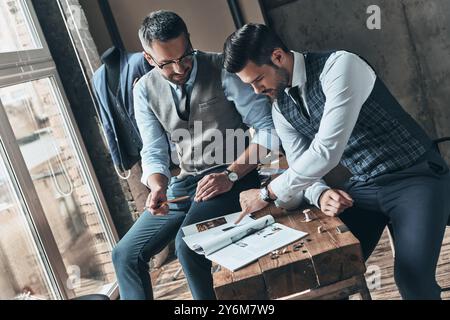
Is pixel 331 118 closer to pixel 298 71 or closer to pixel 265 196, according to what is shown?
pixel 298 71

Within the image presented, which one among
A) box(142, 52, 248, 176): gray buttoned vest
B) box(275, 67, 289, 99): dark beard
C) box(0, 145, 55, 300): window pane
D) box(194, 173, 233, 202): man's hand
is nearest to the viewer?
box(275, 67, 289, 99): dark beard

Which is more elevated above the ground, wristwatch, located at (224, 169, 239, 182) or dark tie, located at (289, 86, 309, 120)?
dark tie, located at (289, 86, 309, 120)

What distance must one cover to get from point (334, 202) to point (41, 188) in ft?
6.49

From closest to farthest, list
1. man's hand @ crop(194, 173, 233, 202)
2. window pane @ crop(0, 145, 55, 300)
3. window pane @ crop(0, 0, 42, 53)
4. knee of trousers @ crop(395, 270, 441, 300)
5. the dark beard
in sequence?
knee of trousers @ crop(395, 270, 441, 300) < the dark beard < man's hand @ crop(194, 173, 233, 202) < window pane @ crop(0, 145, 55, 300) < window pane @ crop(0, 0, 42, 53)

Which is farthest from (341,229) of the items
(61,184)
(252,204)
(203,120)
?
(61,184)

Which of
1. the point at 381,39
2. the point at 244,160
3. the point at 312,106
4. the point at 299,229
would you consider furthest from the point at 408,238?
the point at 381,39

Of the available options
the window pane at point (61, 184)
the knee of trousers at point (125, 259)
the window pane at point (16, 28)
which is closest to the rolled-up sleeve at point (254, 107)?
the knee of trousers at point (125, 259)

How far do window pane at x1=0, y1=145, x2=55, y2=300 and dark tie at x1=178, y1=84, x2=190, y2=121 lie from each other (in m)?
0.96

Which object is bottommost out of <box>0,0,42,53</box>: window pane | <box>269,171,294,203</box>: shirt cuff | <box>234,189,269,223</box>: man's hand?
<box>234,189,269,223</box>: man's hand

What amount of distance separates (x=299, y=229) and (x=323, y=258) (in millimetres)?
189

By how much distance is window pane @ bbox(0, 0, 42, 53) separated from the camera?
8.94ft

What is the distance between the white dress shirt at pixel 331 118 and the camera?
1.46m

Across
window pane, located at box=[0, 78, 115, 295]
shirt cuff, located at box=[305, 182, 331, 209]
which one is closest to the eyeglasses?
shirt cuff, located at box=[305, 182, 331, 209]

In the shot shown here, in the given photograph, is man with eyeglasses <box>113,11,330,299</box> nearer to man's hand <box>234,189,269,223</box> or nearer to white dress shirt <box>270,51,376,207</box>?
man's hand <box>234,189,269,223</box>
